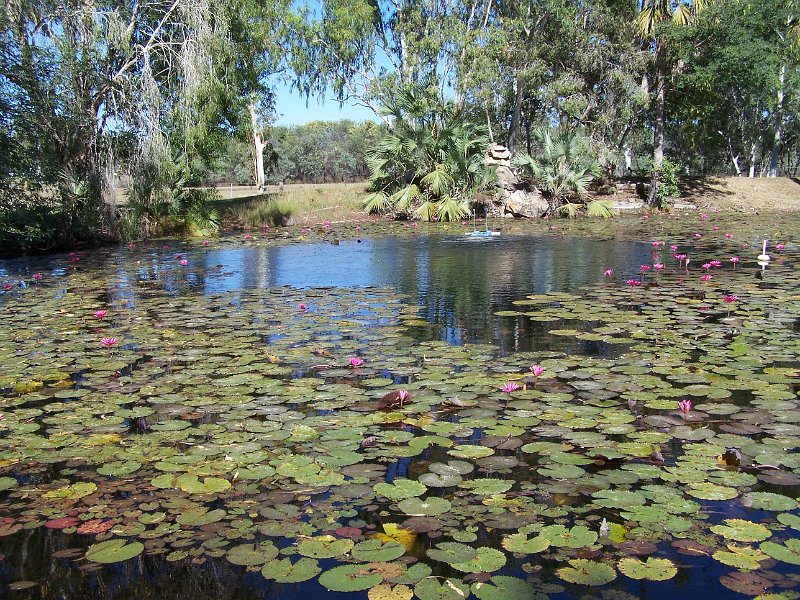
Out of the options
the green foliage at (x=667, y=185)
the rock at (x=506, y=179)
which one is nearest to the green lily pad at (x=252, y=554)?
the rock at (x=506, y=179)

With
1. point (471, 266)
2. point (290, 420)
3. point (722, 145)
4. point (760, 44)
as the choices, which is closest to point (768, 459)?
point (290, 420)

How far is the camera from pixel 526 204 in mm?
19500

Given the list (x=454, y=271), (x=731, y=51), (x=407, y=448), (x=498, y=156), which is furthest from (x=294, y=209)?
(x=407, y=448)

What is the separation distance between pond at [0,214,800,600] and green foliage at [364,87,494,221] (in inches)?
493

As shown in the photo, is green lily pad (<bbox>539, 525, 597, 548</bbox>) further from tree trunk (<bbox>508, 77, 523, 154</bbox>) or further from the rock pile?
tree trunk (<bbox>508, 77, 523, 154</bbox>)

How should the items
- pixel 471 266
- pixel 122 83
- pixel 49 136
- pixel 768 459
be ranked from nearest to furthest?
pixel 768 459 < pixel 471 266 < pixel 49 136 < pixel 122 83

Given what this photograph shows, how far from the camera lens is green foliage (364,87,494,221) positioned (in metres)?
19.0

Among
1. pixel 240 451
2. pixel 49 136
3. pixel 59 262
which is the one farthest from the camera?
pixel 49 136

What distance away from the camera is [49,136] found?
40.8 feet

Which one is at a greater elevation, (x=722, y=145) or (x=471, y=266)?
(x=722, y=145)

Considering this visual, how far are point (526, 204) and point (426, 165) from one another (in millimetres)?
3093

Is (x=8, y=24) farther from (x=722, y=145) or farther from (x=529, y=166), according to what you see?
(x=722, y=145)

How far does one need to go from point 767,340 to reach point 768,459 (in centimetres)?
227

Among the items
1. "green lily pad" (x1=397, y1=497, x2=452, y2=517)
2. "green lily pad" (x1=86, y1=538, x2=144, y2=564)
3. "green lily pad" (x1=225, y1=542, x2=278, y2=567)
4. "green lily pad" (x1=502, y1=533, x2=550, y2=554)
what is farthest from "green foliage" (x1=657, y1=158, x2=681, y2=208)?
"green lily pad" (x1=86, y1=538, x2=144, y2=564)
